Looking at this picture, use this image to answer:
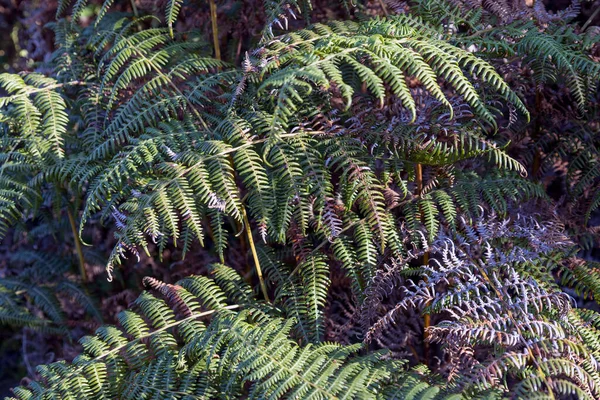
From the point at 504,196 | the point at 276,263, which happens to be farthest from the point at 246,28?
the point at 504,196

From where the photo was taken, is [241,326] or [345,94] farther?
[241,326]

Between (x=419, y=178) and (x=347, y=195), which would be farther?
(x=419, y=178)

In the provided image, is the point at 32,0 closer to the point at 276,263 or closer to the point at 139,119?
the point at 139,119

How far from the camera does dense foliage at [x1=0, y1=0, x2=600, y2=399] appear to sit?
1.67 meters

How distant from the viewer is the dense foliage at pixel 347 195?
1.67 m

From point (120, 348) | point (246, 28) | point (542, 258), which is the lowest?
point (120, 348)

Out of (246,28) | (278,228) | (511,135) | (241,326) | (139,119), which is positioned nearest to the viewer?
(241,326)

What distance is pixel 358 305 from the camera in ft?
6.56

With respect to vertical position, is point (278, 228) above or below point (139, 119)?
below

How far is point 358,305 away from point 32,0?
2.96m

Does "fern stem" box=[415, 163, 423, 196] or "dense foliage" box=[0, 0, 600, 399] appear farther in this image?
"fern stem" box=[415, 163, 423, 196]

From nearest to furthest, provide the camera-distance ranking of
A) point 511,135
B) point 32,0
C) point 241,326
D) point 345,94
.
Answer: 1. point 345,94
2. point 241,326
3. point 511,135
4. point 32,0

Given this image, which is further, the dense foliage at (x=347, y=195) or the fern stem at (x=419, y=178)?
the fern stem at (x=419, y=178)

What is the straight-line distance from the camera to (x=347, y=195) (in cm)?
189
